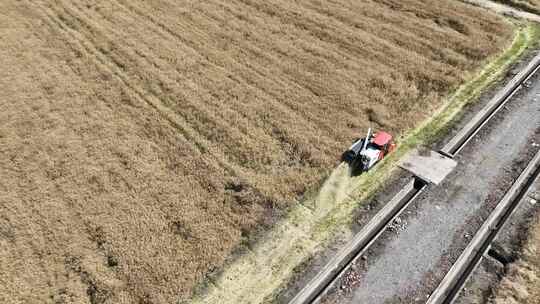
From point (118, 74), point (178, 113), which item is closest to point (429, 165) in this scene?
point (178, 113)

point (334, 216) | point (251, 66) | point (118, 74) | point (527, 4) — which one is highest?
point (527, 4)

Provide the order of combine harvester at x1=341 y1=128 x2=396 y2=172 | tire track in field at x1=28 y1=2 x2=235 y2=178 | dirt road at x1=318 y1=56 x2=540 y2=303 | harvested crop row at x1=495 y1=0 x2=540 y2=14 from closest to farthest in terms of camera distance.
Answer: dirt road at x1=318 y1=56 x2=540 y2=303 < combine harvester at x1=341 y1=128 x2=396 y2=172 < tire track in field at x1=28 y1=2 x2=235 y2=178 < harvested crop row at x1=495 y1=0 x2=540 y2=14

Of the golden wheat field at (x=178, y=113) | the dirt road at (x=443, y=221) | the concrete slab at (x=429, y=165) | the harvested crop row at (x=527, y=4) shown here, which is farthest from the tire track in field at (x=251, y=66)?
the harvested crop row at (x=527, y=4)

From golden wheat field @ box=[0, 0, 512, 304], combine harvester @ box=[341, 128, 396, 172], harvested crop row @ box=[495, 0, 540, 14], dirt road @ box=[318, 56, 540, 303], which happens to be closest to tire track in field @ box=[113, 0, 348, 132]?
golden wheat field @ box=[0, 0, 512, 304]

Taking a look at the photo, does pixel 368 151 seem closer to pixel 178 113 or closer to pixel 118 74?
pixel 178 113

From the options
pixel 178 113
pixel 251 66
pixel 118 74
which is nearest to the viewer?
pixel 178 113

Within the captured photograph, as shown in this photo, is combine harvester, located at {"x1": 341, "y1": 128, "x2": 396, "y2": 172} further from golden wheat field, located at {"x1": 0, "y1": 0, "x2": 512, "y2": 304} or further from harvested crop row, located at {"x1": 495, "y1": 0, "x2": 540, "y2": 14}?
harvested crop row, located at {"x1": 495, "y1": 0, "x2": 540, "y2": 14}

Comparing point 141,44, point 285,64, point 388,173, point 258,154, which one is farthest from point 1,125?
point 388,173
